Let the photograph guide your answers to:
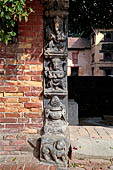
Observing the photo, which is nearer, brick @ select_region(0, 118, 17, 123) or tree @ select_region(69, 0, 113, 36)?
brick @ select_region(0, 118, 17, 123)

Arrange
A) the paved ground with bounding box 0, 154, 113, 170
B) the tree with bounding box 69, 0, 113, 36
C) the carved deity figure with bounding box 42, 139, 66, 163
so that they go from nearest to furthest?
the paved ground with bounding box 0, 154, 113, 170
the carved deity figure with bounding box 42, 139, 66, 163
the tree with bounding box 69, 0, 113, 36

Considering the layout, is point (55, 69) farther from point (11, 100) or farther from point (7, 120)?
point (7, 120)

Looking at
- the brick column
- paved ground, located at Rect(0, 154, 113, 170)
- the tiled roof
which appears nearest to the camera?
paved ground, located at Rect(0, 154, 113, 170)

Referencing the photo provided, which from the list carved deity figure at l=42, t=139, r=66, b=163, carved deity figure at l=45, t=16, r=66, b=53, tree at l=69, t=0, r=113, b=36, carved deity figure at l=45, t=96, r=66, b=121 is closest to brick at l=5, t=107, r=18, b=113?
carved deity figure at l=45, t=96, r=66, b=121

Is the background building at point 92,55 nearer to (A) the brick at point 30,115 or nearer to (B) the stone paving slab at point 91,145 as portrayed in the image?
(B) the stone paving slab at point 91,145

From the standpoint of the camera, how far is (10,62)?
2883mm

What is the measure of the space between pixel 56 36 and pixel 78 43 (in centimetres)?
2120

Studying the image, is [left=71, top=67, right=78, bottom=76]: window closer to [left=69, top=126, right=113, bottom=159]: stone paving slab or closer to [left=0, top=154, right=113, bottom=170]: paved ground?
[left=69, top=126, right=113, bottom=159]: stone paving slab

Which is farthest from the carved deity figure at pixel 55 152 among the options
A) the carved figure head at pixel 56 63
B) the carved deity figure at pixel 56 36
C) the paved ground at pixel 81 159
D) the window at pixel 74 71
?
the window at pixel 74 71

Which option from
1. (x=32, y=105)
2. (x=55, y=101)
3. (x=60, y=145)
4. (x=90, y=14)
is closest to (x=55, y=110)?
(x=55, y=101)

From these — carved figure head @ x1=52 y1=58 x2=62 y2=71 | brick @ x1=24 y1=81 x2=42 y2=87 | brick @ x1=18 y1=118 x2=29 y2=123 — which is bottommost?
brick @ x1=18 y1=118 x2=29 y2=123

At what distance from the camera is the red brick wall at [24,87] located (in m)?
2.88

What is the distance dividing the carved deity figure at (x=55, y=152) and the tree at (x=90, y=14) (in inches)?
224

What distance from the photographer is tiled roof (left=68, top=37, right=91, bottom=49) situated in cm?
2295
